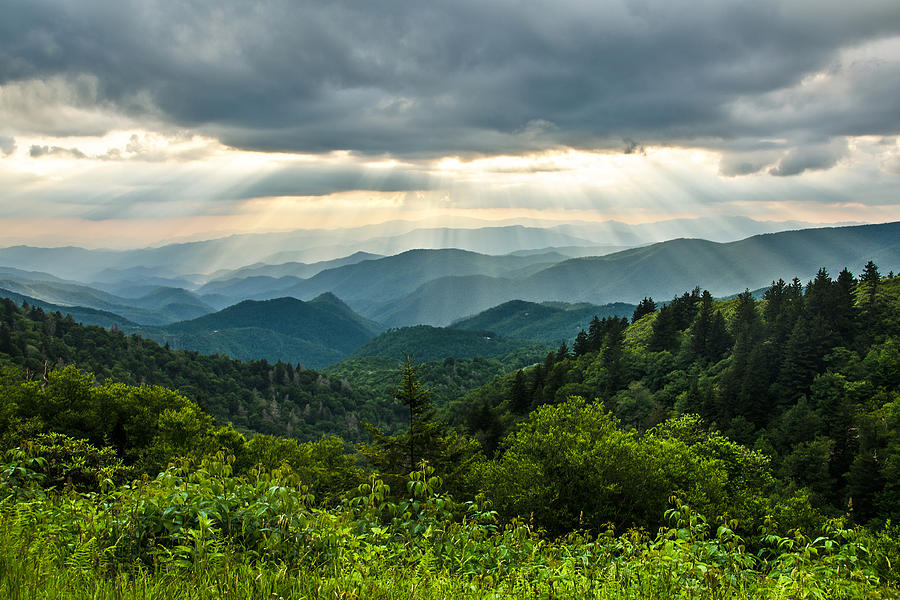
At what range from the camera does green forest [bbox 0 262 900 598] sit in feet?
17.5

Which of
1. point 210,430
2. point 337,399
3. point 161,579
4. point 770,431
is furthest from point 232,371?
point 161,579

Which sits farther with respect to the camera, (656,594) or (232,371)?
(232,371)

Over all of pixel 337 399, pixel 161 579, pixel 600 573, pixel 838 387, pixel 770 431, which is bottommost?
pixel 337 399

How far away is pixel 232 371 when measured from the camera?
188375 mm

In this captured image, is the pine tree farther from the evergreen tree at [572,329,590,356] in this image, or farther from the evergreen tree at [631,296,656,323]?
the evergreen tree at [631,296,656,323]

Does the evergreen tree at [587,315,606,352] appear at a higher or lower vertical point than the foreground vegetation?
lower

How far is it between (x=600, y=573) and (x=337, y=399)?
193m

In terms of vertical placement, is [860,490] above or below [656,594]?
below

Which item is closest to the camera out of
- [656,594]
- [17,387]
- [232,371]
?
[656,594]

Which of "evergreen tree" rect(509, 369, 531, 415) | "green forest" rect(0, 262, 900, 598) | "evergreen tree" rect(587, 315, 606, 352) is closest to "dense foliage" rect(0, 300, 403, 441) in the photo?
"green forest" rect(0, 262, 900, 598)

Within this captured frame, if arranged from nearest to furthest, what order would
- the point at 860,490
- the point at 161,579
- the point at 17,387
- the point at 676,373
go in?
the point at 161,579, the point at 17,387, the point at 860,490, the point at 676,373

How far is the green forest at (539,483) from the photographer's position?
5.34m

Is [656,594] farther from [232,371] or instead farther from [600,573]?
[232,371]

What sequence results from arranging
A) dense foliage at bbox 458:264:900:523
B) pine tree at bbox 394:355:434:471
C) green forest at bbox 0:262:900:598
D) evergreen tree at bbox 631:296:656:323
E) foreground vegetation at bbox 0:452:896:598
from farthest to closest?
1. evergreen tree at bbox 631:296:656:323
2. dense foliage at bbox 458:264:900:523
3. pine tree at bbox 394:355:434:471
4. green forest at bbox 0:262:900:598
5. foreground vegetation at bbox 0:452:896:598
